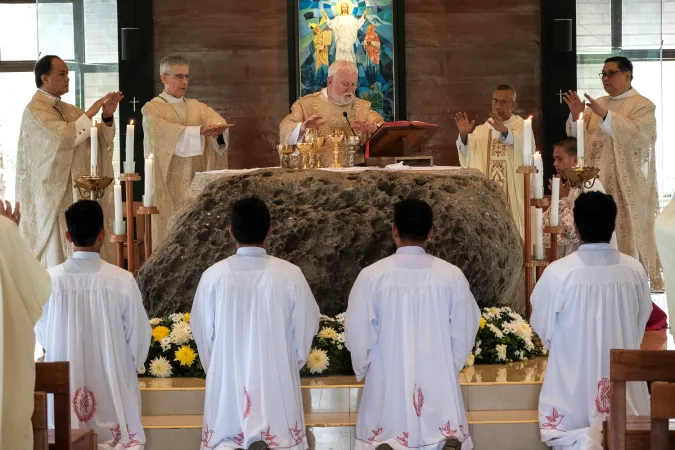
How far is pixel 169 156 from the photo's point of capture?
980 cm

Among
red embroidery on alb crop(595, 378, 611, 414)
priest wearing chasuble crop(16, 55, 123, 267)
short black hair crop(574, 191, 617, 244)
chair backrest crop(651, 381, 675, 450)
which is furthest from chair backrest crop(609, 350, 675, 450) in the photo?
priest wearing chasuble crop(16, 55, 123, 267)

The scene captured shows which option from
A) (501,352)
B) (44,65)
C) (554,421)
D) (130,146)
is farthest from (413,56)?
(554,421)

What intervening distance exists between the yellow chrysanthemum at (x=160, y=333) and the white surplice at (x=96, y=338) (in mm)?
1047

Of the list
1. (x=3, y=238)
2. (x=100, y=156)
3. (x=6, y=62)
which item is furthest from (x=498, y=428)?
(x=6, y=62)

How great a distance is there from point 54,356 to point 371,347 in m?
1.60

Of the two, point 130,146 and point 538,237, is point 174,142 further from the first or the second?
point 538,237

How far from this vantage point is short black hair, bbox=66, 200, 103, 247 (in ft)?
17.2

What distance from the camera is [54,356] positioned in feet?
17.8

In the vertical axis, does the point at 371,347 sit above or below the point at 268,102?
below

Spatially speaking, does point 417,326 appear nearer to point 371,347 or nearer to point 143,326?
point 371,347

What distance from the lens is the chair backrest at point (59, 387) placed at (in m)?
4.49

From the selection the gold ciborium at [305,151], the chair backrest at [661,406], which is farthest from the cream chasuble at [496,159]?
the chair backrest at [661,406]

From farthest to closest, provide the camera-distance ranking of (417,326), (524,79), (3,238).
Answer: (524,79) → (417,326) → (3,238)

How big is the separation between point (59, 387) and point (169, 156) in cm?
546
